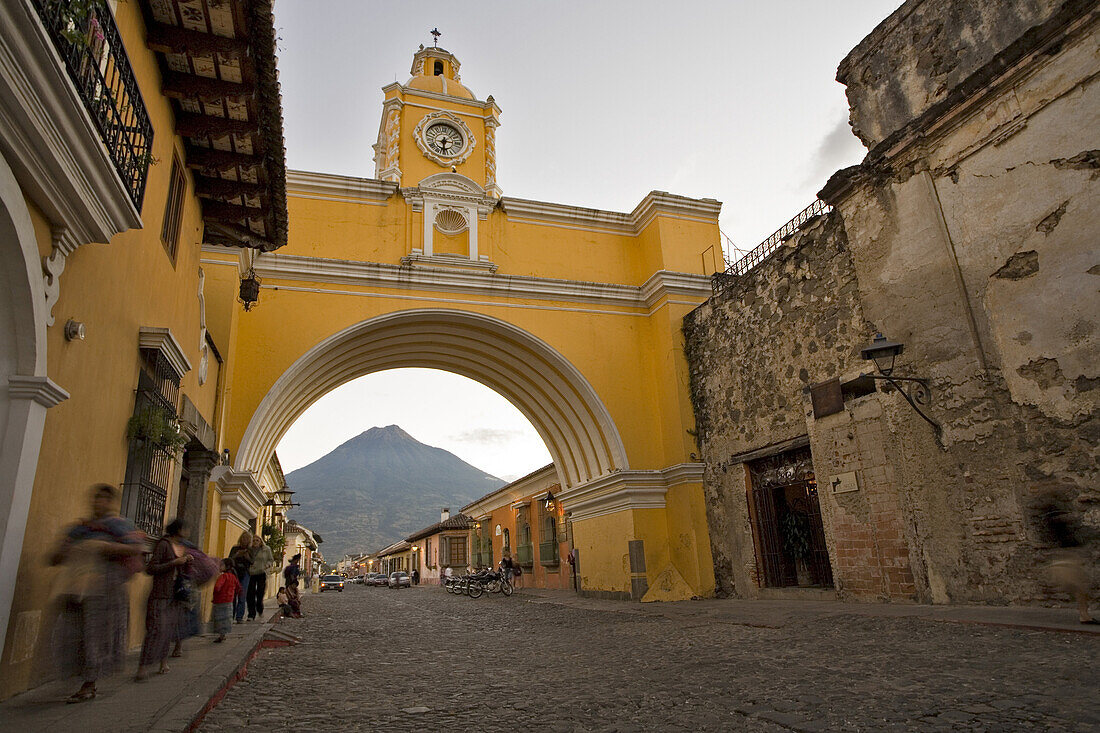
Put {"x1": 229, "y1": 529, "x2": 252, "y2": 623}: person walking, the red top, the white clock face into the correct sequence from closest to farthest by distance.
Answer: the red top, {"x1": 229, "y1": 529, "x2": 252, "y2": 623}: person walking, the white clock face

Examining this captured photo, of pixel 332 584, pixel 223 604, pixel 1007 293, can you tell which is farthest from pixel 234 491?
pixel 332 584

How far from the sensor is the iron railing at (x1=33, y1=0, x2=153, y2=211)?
123 inches

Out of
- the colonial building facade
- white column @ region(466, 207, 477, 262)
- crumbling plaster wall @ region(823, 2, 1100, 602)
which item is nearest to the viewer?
the colonial building facade

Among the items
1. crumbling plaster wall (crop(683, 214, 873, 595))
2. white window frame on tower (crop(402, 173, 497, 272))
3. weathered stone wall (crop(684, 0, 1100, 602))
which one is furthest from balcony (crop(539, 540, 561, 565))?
weathered stone wall (crop(684, 0, 1100, 602))

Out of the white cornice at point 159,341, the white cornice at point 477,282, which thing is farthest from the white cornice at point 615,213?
the white cornice at point 159,341

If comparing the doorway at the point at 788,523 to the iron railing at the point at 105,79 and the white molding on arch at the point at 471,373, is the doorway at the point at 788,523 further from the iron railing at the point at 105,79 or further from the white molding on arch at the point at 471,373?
the iron railing at the point at 105,79

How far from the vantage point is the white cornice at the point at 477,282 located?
11906 mm

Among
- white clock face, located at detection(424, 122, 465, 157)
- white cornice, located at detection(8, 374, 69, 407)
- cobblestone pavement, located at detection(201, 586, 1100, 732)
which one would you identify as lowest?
cobblestone pavement, located at detection(201, 586, 1100, 732)

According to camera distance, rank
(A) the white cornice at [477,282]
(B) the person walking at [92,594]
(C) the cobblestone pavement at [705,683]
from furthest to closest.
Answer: (A) the white cornice at [477,282] < (B) the person walking at [92,594] < (C) the cobblestone pavement at [705,683]

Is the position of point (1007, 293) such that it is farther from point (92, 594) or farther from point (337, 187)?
point (337, 187)

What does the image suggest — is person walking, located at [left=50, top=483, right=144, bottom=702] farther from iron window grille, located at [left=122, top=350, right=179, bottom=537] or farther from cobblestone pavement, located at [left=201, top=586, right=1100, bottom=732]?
iron window grille, located at [left=122, top=350, right=179, bottom=537]

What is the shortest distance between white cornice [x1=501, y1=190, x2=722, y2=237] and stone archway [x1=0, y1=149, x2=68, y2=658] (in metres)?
10.8

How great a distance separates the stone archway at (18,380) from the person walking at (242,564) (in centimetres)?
499

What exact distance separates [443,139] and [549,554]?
12698 millimetres
